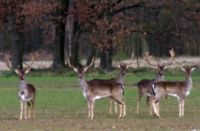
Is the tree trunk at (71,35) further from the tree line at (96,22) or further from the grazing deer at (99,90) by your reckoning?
the grazing deer at (99,90)

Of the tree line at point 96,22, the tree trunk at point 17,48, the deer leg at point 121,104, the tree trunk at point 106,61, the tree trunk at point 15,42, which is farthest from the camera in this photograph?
the tree trunk at point 17,48

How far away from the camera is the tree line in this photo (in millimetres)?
51094

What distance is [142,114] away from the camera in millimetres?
22984

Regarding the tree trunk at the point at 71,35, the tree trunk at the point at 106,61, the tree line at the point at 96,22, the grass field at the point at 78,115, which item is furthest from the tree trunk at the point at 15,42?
the grass field at the point at 78,115

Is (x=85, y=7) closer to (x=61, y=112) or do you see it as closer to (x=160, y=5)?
(x=160, y=5)

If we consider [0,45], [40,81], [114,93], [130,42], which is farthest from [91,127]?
[0,45]

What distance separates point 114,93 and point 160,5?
30.9 meters

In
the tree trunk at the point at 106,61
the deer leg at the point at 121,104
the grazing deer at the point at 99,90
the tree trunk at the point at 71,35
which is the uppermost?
the grazing deer at the point at 99,90

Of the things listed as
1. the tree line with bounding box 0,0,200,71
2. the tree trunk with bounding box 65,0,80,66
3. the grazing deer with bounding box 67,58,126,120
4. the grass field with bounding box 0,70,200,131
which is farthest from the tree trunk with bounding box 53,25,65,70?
the grazing deer with bounding box 67,58,126,120

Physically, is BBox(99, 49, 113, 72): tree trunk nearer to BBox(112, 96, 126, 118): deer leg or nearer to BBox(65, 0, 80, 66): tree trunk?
BBox(65, 0, 80, 66): tree trunk

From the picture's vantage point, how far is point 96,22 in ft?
169

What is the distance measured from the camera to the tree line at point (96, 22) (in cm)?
5109

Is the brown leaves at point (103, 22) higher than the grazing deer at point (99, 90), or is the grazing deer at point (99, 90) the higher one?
the grazing deer at point (99, 90)

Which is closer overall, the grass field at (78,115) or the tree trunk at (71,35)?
the grass field at (78,115)
